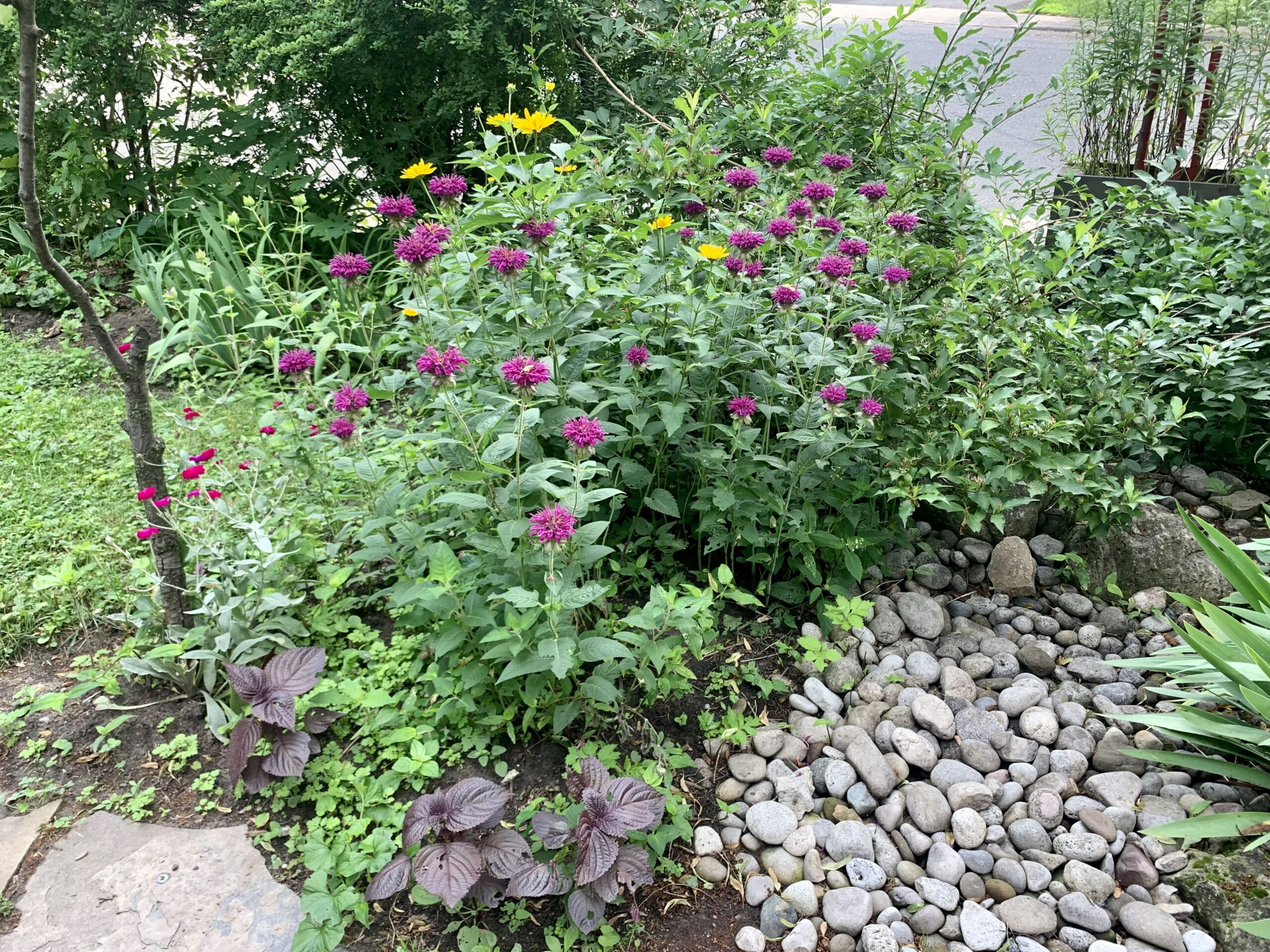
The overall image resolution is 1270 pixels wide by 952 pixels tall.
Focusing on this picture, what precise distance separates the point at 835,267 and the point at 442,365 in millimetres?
1104

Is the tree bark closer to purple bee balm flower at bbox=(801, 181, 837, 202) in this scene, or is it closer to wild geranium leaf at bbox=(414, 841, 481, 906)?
wild geranium leaf at bbox=(414, 841, 481, 906)

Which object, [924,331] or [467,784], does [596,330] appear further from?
[467,784]

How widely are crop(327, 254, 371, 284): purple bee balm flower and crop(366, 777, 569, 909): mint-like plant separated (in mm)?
1404

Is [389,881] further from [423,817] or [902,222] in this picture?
[902,222]

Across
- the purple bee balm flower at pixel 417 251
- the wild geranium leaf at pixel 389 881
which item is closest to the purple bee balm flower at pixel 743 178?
the purple bee balm flower at pixel 417 251

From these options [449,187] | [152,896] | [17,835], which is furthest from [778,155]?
[17,835]

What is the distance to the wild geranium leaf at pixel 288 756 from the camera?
83.3 inches

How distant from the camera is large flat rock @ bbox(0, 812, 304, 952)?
186 centimetres

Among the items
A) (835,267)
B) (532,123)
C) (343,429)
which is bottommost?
(343,429)

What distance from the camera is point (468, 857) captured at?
182 centimetres

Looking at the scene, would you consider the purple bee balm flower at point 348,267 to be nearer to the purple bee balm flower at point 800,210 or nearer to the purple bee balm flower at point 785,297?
the purple bee balm flower at point 785,297

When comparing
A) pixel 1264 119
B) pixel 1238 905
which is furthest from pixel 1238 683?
pixel 1264 119

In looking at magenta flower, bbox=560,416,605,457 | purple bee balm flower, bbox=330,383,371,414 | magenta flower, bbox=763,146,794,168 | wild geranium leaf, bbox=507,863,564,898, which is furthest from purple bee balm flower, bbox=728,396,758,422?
wild geranium leaf, bbox=507,863,564,898

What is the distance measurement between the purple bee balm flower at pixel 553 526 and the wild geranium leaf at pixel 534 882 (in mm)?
684
